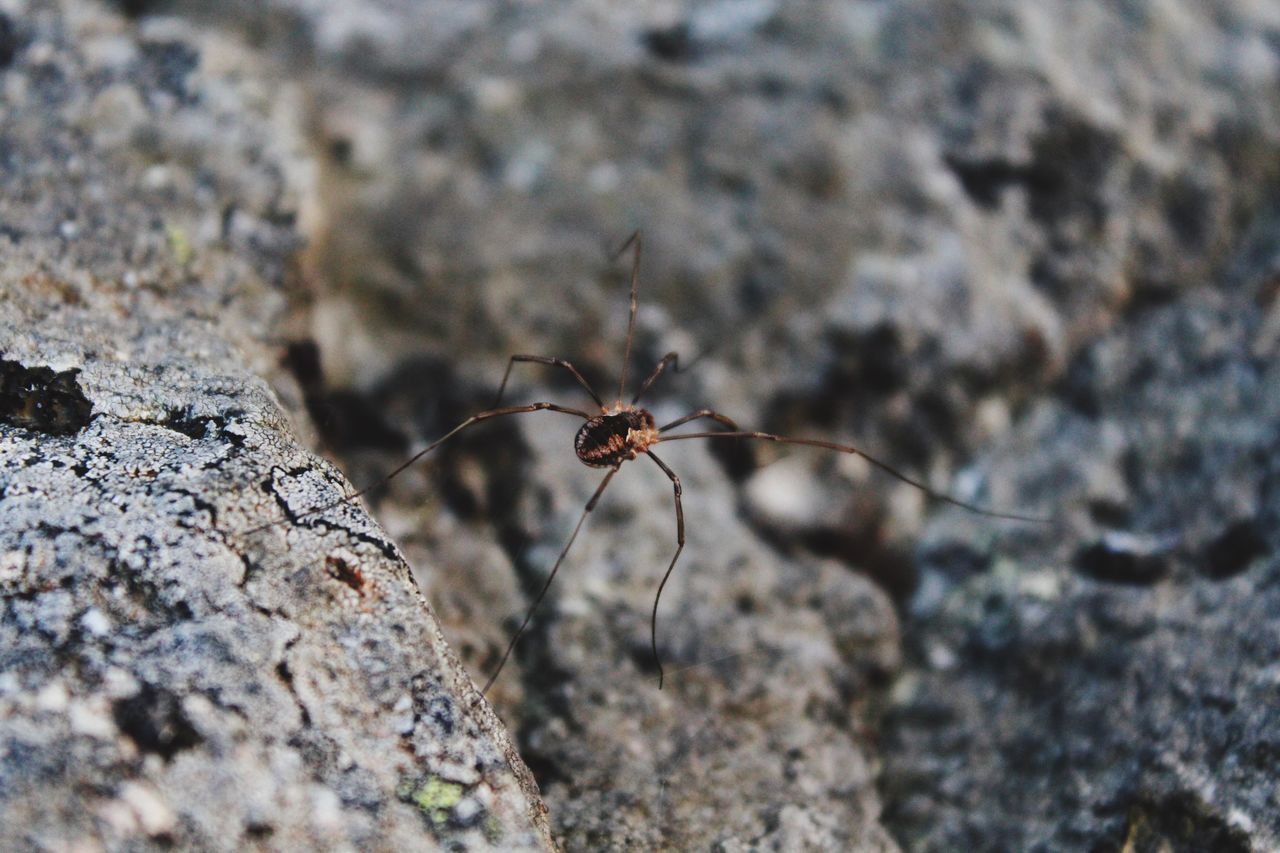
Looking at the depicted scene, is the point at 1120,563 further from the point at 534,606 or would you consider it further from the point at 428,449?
the point at 428,449

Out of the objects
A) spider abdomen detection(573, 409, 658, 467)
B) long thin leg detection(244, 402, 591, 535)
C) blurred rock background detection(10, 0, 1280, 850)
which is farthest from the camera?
spider abdomen detection(573, 409, 658, 467)

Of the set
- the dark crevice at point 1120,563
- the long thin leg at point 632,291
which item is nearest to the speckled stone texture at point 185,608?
the long thin leg at point 632,291

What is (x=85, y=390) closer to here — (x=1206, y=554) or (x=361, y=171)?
(x=361, y=171)

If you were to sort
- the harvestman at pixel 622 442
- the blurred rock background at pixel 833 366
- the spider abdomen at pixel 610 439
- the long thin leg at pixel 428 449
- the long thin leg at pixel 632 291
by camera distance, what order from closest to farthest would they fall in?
the long thin leg at pixel 428 449, the blurred rock background at pixel 833 366, the harvestman at pixel 622 442, the spider abdomen at pixel 610 439, the long thin leg at pixel 632 291

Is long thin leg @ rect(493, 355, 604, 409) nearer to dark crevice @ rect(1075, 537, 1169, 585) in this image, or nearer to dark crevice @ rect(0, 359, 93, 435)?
dark crevice @ rect(0, 359, 93, 435)

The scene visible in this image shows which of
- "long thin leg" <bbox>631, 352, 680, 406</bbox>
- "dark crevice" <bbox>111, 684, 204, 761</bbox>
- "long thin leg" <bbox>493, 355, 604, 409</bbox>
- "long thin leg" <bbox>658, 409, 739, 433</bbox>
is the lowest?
"dark crevice" <bbox>111, 684, 204, 761</bbox>

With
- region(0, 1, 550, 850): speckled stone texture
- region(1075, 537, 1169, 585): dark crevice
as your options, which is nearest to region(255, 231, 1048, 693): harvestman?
region(1075, 537, 1169, 585): dark crevice

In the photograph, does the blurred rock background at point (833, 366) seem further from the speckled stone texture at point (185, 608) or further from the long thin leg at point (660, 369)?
the speckled stone texture at point (185, 608)
